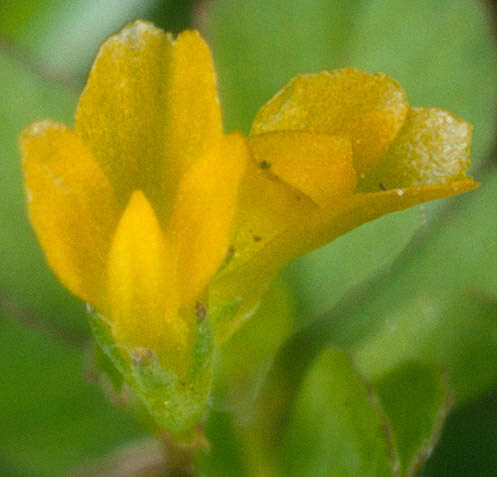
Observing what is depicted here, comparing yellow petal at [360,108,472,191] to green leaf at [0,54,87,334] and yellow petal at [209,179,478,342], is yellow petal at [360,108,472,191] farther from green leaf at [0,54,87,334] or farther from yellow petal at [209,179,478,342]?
green leaf at [0,54,87,334]

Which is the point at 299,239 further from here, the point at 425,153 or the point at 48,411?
the point at 48,411

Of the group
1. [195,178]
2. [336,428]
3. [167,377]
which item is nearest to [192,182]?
[195,178]

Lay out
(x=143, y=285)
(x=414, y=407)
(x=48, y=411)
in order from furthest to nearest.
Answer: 1. (x=48, y=411)
2. (x=414, y=407)
3. (x=143, y=285)

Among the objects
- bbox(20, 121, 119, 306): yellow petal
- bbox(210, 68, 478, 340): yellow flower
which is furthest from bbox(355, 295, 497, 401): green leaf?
bbox(20, 121, 119, 306): yellow petal

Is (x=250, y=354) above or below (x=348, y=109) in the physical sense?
below

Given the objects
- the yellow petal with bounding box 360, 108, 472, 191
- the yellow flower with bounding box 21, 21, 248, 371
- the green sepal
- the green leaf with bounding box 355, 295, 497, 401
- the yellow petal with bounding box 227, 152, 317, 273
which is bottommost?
the green leaf with bounding box 355, 295, 497, 401

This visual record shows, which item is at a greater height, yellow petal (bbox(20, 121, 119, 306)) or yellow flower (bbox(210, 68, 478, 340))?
yellow petal (bbox(20, 121, 119, 306))
